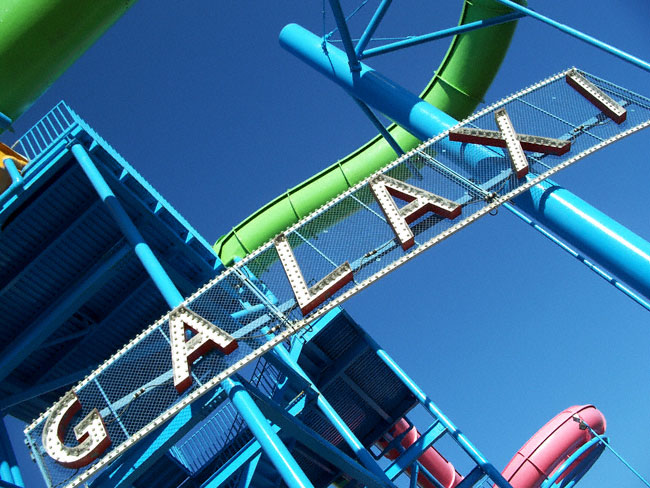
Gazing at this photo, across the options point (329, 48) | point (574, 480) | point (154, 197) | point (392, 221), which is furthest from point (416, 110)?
point (574, 480)

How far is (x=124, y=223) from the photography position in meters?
11.3

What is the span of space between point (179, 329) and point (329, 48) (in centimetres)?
635

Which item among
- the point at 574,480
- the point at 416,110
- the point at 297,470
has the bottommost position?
the point at 574,480

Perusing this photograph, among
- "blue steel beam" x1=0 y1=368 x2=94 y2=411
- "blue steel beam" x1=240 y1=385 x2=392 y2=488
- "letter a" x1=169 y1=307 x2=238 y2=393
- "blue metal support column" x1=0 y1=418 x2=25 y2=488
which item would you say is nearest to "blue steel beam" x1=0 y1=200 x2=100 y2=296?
"blue steel beam" x1=0 y1=368 x2=94 y2=411

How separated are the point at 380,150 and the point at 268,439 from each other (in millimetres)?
10361

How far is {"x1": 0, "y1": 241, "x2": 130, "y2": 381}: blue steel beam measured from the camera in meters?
12.1

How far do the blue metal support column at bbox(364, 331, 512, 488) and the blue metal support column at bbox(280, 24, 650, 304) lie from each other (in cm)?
520

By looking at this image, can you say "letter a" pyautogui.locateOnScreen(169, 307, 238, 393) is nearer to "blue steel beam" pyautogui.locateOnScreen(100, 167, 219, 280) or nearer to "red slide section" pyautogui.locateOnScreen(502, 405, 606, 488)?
"blue steel beam" pyautogui.locateOnScreen(100, 167, 219, 280)

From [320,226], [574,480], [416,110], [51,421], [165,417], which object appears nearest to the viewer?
[165,417]

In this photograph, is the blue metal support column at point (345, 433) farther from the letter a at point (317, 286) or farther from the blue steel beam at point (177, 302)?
the letter a at point (317, 286)

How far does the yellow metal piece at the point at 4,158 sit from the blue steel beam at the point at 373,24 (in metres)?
5.91

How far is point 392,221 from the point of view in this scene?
9.27 meters

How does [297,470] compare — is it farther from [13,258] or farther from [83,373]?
[13,258]

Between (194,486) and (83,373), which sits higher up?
(83,373)
